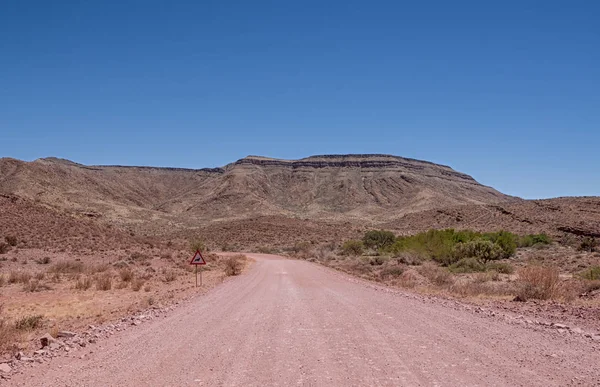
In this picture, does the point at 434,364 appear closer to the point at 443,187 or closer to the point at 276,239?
the point at 276,239

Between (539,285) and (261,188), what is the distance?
434ft

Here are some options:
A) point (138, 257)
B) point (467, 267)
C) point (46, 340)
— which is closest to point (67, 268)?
point (138, 257)

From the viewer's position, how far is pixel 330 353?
8.48m

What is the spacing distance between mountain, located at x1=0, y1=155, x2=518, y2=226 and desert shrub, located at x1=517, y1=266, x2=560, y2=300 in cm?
9002

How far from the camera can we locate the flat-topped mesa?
529 feet

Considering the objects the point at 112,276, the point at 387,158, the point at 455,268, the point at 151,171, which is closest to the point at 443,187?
the point at 387,158

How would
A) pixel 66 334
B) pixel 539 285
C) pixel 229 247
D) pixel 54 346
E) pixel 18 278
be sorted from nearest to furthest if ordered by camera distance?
1. pixel 54 346
2. pixel 66 334
3. pixel 539 285
4. pixel 18 278
5. pixel 229 247

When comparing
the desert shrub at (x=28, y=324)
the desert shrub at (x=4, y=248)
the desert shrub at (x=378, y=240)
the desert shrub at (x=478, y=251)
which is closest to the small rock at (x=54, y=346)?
the desert shrub at (x=28, y=324)

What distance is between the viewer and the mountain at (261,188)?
109m

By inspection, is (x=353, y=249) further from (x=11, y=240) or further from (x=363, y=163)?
(x=363, y=163)

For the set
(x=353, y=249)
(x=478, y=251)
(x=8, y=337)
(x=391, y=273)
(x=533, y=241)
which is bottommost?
(x=391, y=273)

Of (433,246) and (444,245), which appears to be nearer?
(444,245)

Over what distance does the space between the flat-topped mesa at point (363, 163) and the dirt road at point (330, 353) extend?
148635 millimetres

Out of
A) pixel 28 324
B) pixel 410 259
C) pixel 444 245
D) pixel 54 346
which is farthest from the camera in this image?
pixel 444 245
